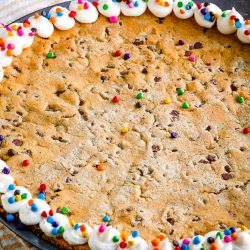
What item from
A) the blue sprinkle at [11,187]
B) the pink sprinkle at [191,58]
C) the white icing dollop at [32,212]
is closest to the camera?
the white icing dollop at [32,212]

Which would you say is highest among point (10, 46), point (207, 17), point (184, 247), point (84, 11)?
point (207, 17)

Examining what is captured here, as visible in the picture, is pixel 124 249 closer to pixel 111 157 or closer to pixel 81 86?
pixel 111 157

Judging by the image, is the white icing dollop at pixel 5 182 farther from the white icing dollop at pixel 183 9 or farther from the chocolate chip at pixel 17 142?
the white icing dollop at pixel 183 9

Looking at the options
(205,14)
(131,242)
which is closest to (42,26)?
(205,14)

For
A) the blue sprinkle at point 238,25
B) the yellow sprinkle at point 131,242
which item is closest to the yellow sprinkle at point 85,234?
the yellow sprinkle at point 131,242

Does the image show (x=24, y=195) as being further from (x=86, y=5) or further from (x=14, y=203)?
(x=86, y=5)

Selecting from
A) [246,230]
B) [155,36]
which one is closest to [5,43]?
[155,36]

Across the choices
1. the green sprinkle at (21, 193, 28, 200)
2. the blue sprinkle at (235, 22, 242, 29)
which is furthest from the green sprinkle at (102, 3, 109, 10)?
the green sprinkle at (21, 193, 28, 200)
